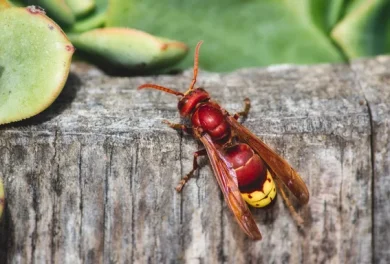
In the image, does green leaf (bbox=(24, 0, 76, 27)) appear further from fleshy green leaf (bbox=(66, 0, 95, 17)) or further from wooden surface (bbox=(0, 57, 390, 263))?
wooden surface (bbox=(0, 57, 390, 263))

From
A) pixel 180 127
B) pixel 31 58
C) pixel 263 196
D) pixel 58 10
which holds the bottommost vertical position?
pixel 263 196

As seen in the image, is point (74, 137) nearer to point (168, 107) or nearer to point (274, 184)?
point (168, 107)

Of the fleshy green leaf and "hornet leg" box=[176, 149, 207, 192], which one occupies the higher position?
the fleshy green leaf

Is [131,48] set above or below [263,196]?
above

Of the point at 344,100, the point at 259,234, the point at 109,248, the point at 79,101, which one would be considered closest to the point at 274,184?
the point at 259,234

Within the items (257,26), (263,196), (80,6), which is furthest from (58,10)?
(263,196)

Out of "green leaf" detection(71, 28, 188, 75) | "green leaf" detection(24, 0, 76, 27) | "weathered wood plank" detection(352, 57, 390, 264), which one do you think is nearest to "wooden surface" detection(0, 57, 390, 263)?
"weathered wood plank" detection(352, 57, 390, 264)

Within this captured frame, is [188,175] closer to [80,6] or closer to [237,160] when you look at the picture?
[237,160]

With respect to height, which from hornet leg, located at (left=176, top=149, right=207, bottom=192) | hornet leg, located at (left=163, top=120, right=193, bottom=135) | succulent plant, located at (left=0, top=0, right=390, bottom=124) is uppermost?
succulent plant, located at (left=0, top=0, right=390, bottom=124)
